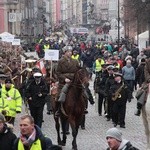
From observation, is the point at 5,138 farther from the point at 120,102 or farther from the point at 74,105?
the point at 120,102

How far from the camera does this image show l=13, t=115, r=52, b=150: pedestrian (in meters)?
9.27

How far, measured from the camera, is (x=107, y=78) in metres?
20.8

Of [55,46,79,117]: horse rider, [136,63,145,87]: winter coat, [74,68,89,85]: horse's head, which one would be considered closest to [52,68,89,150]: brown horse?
[74,68,89,85]: horse's head

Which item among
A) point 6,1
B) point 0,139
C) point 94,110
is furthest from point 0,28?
point 0,139

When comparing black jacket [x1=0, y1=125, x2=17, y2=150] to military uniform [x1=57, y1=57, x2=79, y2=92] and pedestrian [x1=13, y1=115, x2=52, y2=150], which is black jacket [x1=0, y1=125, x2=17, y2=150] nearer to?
pedestrian [x1=13, y1=115, x2=52, y2=150]

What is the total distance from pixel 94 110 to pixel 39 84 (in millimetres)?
6336

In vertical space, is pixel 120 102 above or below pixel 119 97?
below

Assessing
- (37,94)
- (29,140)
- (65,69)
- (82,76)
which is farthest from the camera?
(37,94)

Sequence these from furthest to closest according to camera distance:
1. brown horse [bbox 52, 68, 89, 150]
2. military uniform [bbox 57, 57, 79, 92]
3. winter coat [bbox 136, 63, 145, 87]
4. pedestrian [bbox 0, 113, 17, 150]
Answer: winter coat [bbox 136, 63, 145, 87] < military uniform [bbox 57, 57, 79, 92] < brown horse [bbox 52, 68, 89, 150] < pedestrian [bbox 0, 113, 17, 150]

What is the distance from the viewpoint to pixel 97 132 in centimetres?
1895

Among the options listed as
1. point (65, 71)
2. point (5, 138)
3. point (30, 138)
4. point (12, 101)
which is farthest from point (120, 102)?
point (30, 138)

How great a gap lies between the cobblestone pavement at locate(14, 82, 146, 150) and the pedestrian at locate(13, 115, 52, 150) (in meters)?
6.91

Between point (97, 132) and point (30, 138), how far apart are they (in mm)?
9781

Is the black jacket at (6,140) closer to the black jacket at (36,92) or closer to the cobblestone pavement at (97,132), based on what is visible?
the cobblestone pavement at (97,132)
